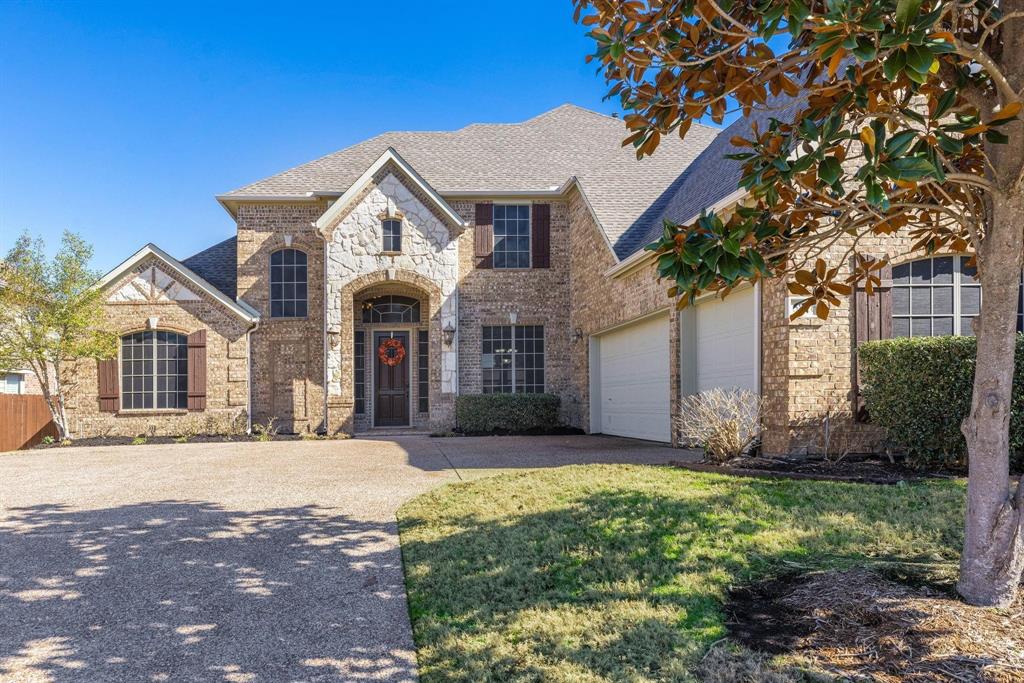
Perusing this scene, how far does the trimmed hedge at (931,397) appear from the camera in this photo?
22.2ft

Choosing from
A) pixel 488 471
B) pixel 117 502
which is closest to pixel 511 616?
pixel 488 471

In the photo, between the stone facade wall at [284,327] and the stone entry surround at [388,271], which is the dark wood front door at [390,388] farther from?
the stone facade wall at [284,327]

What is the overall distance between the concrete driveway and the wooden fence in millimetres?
4755

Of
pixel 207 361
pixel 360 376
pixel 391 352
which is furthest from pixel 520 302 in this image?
pixel 207 361

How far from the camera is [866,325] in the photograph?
829cm

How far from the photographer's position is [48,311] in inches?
530

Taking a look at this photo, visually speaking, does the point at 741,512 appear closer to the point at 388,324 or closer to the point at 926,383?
the point at 926,383

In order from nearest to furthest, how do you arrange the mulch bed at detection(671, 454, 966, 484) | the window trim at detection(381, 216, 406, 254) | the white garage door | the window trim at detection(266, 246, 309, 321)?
the mulch bed at detection(671, 454, 966, 484), the white garage door, the window trim at detection(381, 216, 406, 254), the window trim at detection(266, 246, 309, 321)

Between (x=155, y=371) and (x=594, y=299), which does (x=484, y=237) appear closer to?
(x=594, y=299)

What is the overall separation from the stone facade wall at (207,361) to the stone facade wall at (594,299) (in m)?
7.88

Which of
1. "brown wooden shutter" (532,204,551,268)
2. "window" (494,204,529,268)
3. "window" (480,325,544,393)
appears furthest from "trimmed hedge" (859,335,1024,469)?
"window" (494,204,529,268)

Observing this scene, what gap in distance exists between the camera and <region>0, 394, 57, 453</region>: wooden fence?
43.1 feet

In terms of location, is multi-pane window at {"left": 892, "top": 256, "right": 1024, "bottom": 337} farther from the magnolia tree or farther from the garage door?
the magnolia tree

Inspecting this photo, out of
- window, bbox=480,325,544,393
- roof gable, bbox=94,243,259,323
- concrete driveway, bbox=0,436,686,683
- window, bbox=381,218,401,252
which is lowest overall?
concrete driveway, bbox=0,436,686,683
